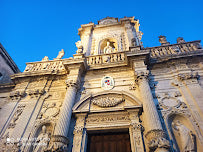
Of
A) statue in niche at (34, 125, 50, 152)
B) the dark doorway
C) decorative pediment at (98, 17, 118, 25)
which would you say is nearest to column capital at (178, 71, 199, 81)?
the dark doorway

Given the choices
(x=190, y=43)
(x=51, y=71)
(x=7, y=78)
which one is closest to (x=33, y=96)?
(x=51, y=71)

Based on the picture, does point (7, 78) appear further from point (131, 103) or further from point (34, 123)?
point (131, 103)

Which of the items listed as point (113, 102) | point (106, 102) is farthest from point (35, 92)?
point (113, 102)

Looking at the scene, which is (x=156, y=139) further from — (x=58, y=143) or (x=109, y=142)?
(x=58, y=143)

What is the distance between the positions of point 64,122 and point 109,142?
6.36ft

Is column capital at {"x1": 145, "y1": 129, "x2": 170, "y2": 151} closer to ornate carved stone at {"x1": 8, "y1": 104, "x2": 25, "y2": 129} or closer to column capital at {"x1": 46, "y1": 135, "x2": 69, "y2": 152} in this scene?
column capital at {"x1": 46, "y1": 135, "x2": 69, "y2": 152}

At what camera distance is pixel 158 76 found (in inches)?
285

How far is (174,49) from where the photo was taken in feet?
26.9

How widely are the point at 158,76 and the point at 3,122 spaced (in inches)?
306

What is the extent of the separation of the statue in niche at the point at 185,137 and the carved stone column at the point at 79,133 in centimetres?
353

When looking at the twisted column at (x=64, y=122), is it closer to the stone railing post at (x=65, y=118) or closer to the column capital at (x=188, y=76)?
the stone railing post at (x=65, y=118)

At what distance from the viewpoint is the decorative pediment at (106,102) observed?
6199mm

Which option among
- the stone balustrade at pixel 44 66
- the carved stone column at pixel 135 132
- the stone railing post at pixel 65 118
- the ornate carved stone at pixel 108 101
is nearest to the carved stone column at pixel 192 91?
the carved stone column at pixel 135 132

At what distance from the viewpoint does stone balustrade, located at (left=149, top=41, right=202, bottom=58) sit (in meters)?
7.95
